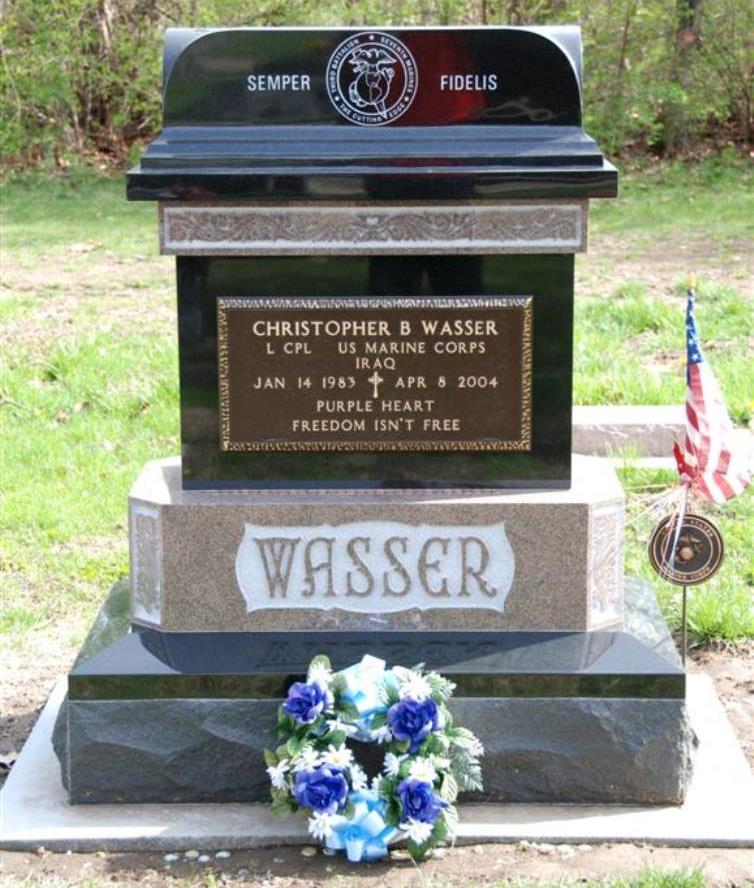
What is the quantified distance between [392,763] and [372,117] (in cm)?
169

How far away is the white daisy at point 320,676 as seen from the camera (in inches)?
160

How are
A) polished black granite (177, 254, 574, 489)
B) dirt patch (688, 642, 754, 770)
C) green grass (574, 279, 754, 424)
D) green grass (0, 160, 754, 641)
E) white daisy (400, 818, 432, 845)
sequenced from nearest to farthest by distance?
white daisy (400, 818, 432, 845), polished black granite (177, 254, 574, 489), dirt patch (688, 642, 754, 770), green grass (0, 160, 754, 641), green grass (574, 279, 754, 424)

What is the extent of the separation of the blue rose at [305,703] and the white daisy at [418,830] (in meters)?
0.36

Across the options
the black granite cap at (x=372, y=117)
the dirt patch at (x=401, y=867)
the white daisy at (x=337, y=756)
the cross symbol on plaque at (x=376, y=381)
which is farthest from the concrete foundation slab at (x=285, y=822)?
the black granite cap at (x=372, y=117)

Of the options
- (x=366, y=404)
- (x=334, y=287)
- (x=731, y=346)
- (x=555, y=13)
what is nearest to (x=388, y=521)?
(x=366, y=404)

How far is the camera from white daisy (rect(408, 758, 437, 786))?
3.95 meters

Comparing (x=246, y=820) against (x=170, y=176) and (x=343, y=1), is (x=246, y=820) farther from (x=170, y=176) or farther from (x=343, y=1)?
(x=343, y=1)

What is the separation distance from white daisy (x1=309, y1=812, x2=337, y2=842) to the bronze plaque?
3.35 feet

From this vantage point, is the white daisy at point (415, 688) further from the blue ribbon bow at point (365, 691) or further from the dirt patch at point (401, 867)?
the dirt patch at point (401, 867)

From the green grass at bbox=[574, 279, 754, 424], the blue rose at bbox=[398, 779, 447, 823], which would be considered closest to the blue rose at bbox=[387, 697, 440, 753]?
the blue rose at bbox=[398, 779, 447, 823]

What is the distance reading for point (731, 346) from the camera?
27.4 feet

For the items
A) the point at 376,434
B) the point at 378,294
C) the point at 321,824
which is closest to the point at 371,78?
the point at 378,294

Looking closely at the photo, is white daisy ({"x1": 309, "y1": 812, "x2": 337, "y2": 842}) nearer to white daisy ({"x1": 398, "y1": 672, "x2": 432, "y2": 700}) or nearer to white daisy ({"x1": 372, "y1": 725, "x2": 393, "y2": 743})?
white daisy ({"x1": 372, "y1": 725, "x2": 393, "y2": 743})

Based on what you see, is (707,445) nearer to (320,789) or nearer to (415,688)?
(415,688)
